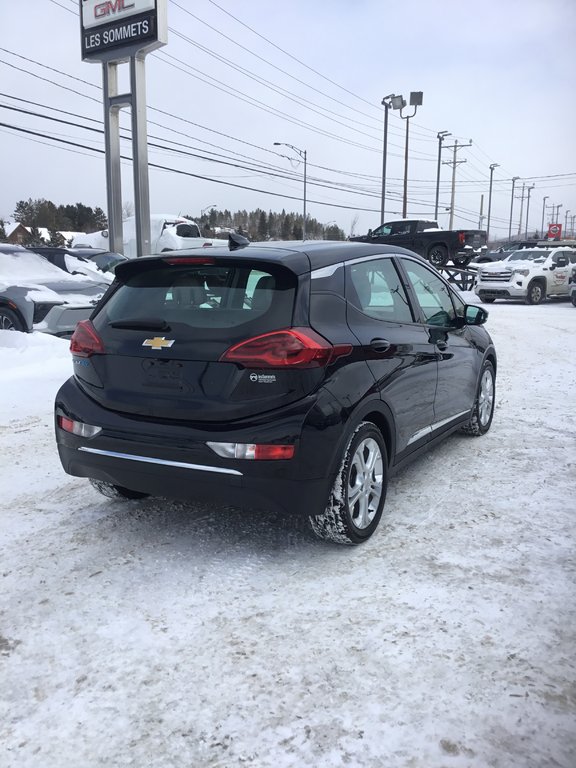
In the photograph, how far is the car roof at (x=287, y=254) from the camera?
346 cm

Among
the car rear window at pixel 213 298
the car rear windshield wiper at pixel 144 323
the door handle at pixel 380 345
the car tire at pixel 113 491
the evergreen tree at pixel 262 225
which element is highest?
the evergreen tree at pixel 262 225

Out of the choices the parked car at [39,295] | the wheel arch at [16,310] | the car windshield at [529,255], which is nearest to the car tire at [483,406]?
the parked car at [39,295]

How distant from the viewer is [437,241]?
25.4 meters

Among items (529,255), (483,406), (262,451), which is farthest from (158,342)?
(529,255)

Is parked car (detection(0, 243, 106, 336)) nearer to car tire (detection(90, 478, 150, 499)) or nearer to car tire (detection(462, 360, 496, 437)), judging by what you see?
car tire (detection(90, 478, 150, 499))

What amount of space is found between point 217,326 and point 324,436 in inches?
29.7

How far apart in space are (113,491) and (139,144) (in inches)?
658

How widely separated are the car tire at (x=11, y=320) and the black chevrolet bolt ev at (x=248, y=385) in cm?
618

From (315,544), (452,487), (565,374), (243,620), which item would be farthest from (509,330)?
(243,620)

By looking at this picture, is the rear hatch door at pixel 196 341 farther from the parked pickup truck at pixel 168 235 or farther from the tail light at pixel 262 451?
the parked pickup truck at pixel 168 235

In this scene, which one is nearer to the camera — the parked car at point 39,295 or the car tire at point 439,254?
the parked car at point 39,295

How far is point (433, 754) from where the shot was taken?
6.99ft

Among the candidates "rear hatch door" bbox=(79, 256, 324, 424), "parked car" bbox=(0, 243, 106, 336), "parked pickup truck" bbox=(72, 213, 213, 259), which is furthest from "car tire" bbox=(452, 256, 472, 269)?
"rear hatch door" bbox=(79, 256, 324, 424)

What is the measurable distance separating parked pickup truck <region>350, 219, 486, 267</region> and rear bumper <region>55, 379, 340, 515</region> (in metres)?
22.7
